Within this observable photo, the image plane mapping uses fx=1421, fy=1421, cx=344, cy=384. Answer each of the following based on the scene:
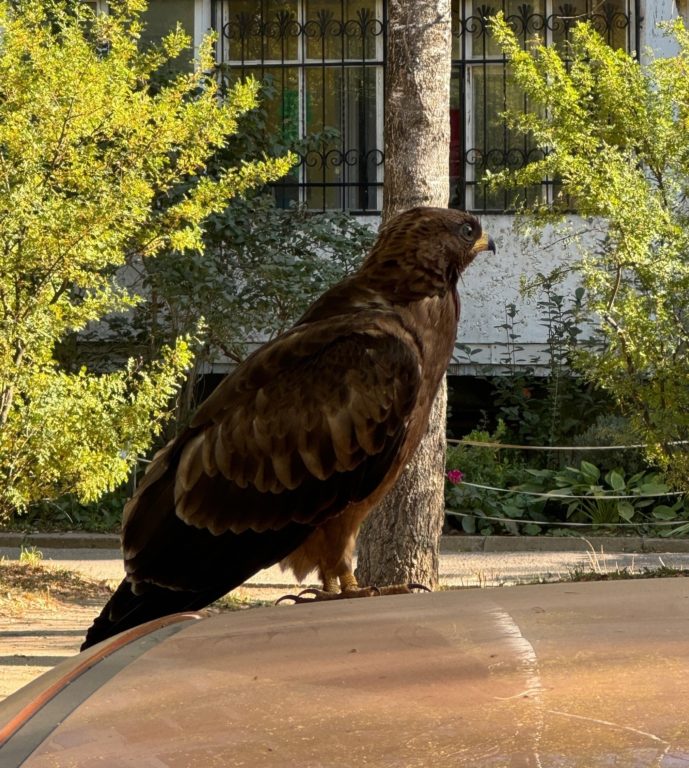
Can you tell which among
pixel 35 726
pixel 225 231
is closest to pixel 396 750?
A: pixel 35 726

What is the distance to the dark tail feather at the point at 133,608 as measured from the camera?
15.4 feet

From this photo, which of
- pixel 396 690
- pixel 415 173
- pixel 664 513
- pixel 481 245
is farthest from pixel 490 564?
pixel 396 690

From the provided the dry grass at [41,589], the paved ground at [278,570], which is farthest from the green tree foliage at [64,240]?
the paved ground at [278,570]

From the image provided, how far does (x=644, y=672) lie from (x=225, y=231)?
12.2 metres

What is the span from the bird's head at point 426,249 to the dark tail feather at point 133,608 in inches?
51.8

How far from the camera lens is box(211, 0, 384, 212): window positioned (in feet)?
50.1

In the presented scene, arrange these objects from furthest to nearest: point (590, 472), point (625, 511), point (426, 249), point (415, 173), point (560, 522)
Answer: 1. point (590, 472)
2. point (560, 522)
3. point (625, 511)
4. point (415, 173)
5. point (426, 249)

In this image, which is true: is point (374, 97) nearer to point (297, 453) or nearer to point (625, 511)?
point (625, 511)

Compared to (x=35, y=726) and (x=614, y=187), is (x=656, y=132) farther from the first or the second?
(x=35, y=726)

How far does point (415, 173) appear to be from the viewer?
319 inches

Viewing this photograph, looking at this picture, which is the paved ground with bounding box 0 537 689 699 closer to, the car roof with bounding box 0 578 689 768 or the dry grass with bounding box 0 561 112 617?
the dry grass with bounding box 0 561 112 617

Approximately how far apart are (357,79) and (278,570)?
245 inches

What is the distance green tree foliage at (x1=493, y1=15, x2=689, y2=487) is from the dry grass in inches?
153

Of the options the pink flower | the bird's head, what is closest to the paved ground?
the pink flower
